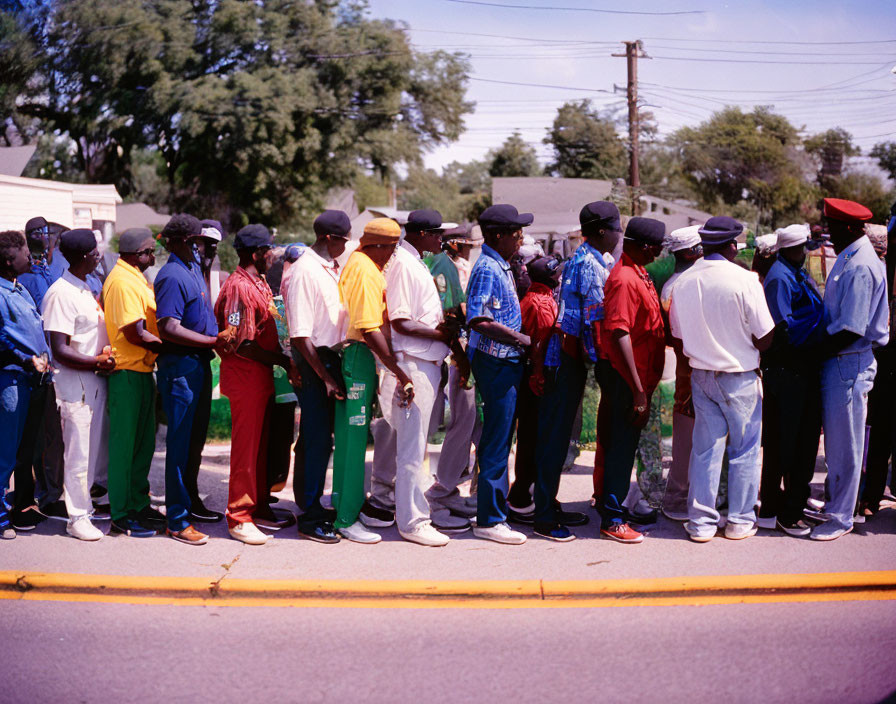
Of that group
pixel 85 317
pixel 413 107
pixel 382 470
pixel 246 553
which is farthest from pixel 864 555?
pixel 413 107

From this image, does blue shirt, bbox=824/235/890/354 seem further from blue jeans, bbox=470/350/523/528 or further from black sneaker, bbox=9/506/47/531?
black sneaker, bbox=9/506/47/531

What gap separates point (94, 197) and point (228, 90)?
11493 millimetres

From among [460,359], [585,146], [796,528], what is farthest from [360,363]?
[585,146]

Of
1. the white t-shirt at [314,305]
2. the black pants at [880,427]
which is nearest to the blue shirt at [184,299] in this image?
the white t-shirt at [314,305]

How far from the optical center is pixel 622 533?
18.7 feet

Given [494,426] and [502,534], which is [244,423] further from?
[502,534]

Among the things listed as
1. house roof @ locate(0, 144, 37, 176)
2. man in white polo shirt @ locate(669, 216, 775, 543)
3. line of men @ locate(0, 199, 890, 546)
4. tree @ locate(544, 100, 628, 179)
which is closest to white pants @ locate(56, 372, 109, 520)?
line of men @ locate(0, 199, 890, 546)

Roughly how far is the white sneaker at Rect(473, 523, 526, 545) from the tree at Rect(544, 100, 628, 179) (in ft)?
181

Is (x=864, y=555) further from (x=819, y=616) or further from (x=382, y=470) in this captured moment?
(x=382, y=470)

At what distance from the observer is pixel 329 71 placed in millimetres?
39156

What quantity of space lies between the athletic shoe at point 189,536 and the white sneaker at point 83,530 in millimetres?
466

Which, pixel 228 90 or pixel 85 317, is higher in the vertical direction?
pixel 228 90

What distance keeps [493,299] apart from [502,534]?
1.49 metres

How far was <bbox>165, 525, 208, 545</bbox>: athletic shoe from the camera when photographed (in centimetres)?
572
